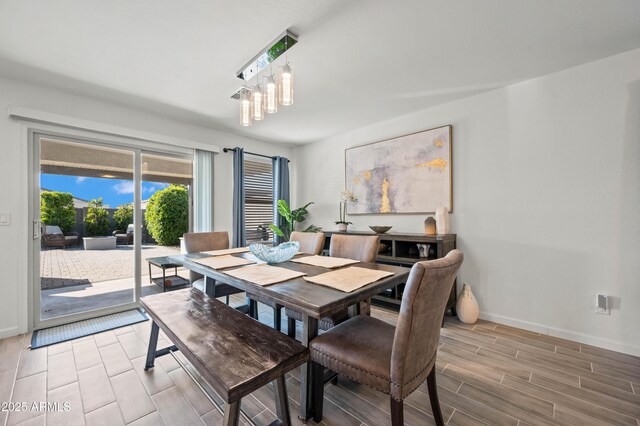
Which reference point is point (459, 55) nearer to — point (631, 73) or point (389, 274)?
point (631, 73)

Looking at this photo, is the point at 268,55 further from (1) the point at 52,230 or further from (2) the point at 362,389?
(1) the point at 52,230

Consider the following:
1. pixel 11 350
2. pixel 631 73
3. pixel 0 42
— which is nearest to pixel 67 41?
pixel 0 42

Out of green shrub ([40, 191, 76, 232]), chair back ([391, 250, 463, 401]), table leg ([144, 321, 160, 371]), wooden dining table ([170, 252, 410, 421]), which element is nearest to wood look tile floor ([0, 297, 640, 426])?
table leg ([144, 321, 160, 371])

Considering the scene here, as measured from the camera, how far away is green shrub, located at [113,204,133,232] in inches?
119

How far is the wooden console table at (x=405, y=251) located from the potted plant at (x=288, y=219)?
4.74 feet

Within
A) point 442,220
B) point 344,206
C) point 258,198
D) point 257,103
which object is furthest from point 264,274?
point 258,198

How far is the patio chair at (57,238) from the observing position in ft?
8.56

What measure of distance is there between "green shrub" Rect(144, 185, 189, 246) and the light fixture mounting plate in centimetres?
204

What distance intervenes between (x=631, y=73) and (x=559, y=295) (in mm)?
1890

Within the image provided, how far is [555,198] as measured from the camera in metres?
2.31

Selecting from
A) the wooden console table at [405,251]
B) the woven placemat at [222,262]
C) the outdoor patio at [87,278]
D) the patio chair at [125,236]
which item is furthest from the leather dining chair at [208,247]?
the wooden console table at [405,251]

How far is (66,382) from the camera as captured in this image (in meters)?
1.71

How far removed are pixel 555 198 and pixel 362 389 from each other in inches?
92.6

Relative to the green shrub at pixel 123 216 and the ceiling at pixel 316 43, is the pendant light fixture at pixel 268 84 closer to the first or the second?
the ceiling at pixel 316 43
